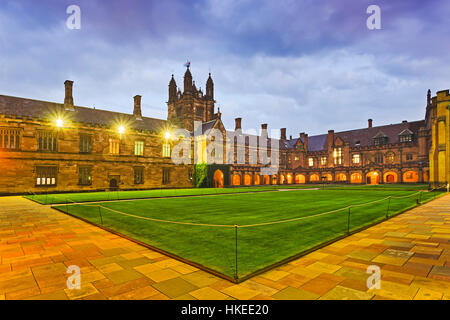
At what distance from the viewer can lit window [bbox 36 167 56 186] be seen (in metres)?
25.7

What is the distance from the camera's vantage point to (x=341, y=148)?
180ft

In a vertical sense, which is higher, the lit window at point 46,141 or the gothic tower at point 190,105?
the gothic tower at point 190,105

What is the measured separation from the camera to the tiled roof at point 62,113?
2652 centimetres

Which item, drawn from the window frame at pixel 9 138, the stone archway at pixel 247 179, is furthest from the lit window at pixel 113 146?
the stone archway at pixel 247 179

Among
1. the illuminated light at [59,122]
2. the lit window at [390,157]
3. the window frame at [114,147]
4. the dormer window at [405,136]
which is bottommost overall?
the lit window at [390,157]

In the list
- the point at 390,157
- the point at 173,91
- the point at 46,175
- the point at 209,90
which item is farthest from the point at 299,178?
the point at 46,175

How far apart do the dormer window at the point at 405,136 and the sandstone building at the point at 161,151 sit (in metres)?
0.16

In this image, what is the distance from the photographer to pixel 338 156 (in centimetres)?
5525

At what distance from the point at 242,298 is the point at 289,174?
59486 millimetres

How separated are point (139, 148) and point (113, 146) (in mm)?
3533

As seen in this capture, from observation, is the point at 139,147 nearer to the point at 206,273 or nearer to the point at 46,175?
the point at 46,175

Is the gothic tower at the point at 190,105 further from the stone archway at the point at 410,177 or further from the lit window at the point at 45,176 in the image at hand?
the stone archway at the point at 410,177
